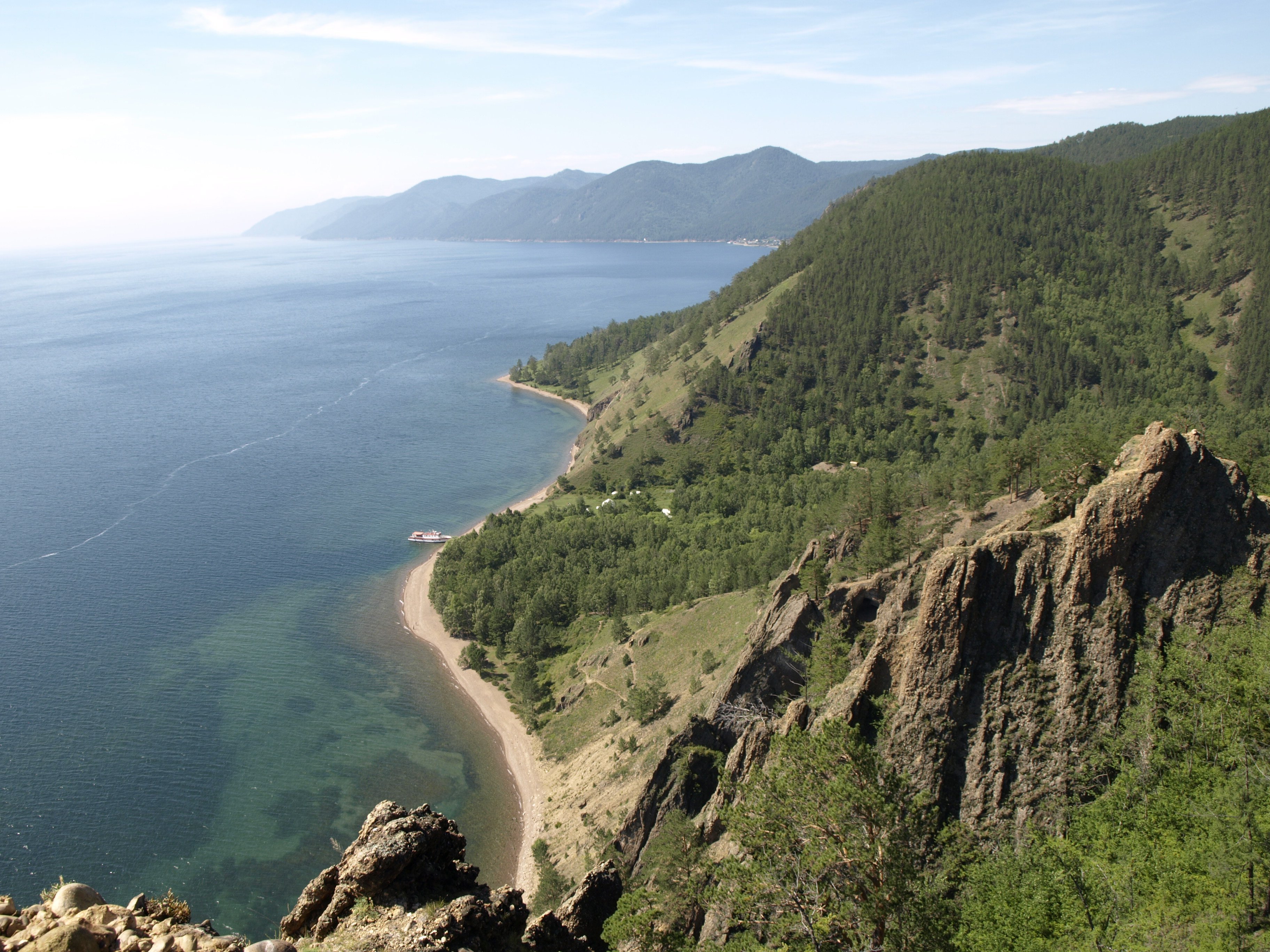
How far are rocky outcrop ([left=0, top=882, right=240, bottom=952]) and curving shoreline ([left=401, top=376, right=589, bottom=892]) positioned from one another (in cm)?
4606

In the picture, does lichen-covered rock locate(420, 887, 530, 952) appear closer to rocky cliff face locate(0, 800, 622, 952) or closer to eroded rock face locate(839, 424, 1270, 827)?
rocky cliff face locate(0, 800, 622, 952)

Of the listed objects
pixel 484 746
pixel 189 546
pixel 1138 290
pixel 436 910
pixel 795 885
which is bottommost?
pixel 484 746

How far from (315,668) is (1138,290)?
207354 millimetres

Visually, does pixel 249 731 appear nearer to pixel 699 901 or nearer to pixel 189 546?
pixel 189 546

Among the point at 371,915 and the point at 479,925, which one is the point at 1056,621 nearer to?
the point at 479,925

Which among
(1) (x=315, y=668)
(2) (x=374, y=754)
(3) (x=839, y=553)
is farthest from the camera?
(1) (x=315, y=668)

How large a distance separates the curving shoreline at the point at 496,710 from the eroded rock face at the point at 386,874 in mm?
37818

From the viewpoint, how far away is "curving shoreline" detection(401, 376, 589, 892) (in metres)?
68.7

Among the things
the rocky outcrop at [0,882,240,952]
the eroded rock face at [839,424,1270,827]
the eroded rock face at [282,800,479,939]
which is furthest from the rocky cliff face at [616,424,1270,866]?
the rocky outcrop at [0,882,240,952]

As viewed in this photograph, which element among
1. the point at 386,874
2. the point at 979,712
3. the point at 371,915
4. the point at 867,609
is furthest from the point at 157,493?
the point at 979,712

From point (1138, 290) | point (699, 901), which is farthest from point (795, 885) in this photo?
point (1138, 290)

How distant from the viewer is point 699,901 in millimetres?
34531

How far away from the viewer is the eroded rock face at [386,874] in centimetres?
2445

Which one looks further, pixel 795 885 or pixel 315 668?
pixel 315 668
